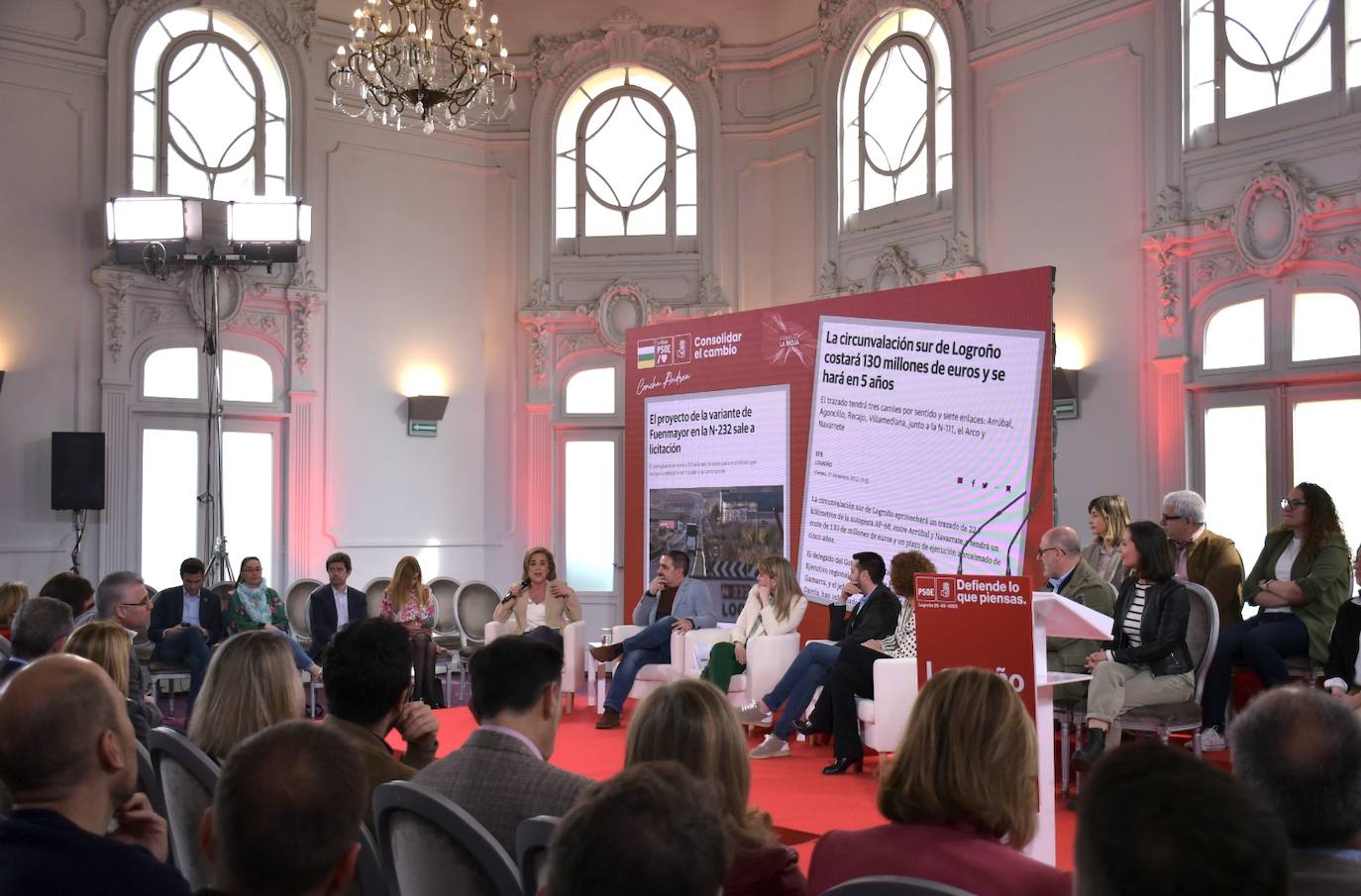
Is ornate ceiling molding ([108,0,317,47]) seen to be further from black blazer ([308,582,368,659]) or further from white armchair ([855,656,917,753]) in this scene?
white armchair ([855,656,917,753])

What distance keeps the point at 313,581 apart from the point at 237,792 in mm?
9359

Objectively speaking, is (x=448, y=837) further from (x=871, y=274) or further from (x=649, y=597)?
(x=871, y=274)

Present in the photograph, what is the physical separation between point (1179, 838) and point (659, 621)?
7.23 meters

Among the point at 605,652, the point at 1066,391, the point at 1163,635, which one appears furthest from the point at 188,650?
the point at 1066,391

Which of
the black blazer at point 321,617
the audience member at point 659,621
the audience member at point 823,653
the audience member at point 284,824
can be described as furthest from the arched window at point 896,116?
the audience member at point 284,824

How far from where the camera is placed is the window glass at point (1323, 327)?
25.1 feet

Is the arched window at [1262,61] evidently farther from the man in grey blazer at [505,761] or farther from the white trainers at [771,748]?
the man in grey blazer at [505,761]

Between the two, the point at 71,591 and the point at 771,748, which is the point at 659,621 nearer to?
the point at 771,748

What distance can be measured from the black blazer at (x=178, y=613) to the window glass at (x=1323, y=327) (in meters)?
7.39

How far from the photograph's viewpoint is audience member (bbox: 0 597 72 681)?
4.01m

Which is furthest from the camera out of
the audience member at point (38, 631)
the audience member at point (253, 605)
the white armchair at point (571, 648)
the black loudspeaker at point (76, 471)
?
the black loudspeaker at point (76, 471)

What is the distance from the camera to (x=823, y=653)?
7.00 meters

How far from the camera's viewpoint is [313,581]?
34.3ft

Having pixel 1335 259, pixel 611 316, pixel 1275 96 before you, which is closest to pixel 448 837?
pixel 1335 259
